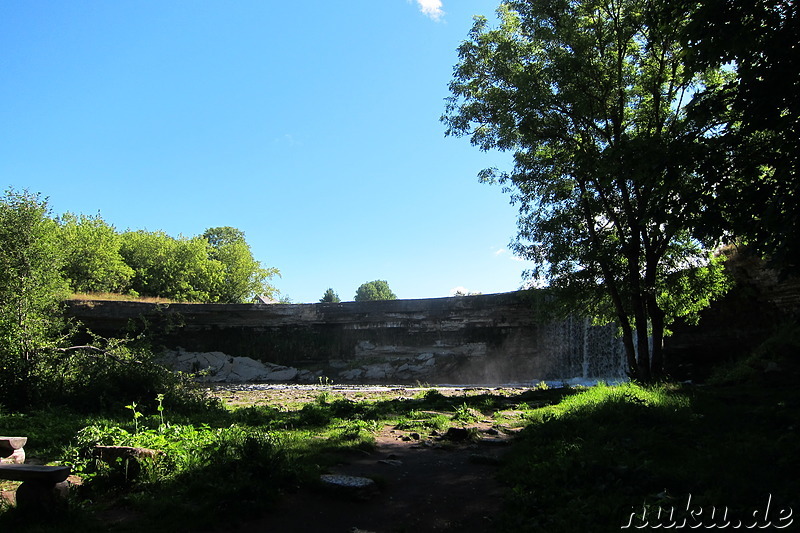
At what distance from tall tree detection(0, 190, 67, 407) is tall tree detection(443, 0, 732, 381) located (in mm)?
11329

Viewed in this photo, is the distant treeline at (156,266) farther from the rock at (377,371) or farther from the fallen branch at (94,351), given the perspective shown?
the fallen branch at (94,351)

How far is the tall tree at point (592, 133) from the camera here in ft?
42.3

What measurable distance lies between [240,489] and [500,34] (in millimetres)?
13865

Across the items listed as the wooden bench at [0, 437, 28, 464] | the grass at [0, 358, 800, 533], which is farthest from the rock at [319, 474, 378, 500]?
the wooden bench at [0, 437, 28, 464]

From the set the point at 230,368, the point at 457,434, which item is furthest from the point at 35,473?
the point at 230,368

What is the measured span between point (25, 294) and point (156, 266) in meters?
35.4

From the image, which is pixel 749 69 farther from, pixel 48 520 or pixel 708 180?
pixel 48 520

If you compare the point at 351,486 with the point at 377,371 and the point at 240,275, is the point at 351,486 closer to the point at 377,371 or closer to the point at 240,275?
the point at 377,371

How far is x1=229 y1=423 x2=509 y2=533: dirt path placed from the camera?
14.4 feet

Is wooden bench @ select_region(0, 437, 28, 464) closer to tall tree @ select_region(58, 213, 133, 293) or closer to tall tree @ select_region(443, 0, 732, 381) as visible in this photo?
tall tree @ select_region(443, 0, 732, 381)

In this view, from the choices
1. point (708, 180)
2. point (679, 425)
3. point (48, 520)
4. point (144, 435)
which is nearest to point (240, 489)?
point (48, 520)

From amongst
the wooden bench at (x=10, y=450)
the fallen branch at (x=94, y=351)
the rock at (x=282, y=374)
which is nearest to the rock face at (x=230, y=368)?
the rock at (x=282, y=374)

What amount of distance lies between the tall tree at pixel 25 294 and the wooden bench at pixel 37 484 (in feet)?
25.2

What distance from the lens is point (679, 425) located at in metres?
6.45
